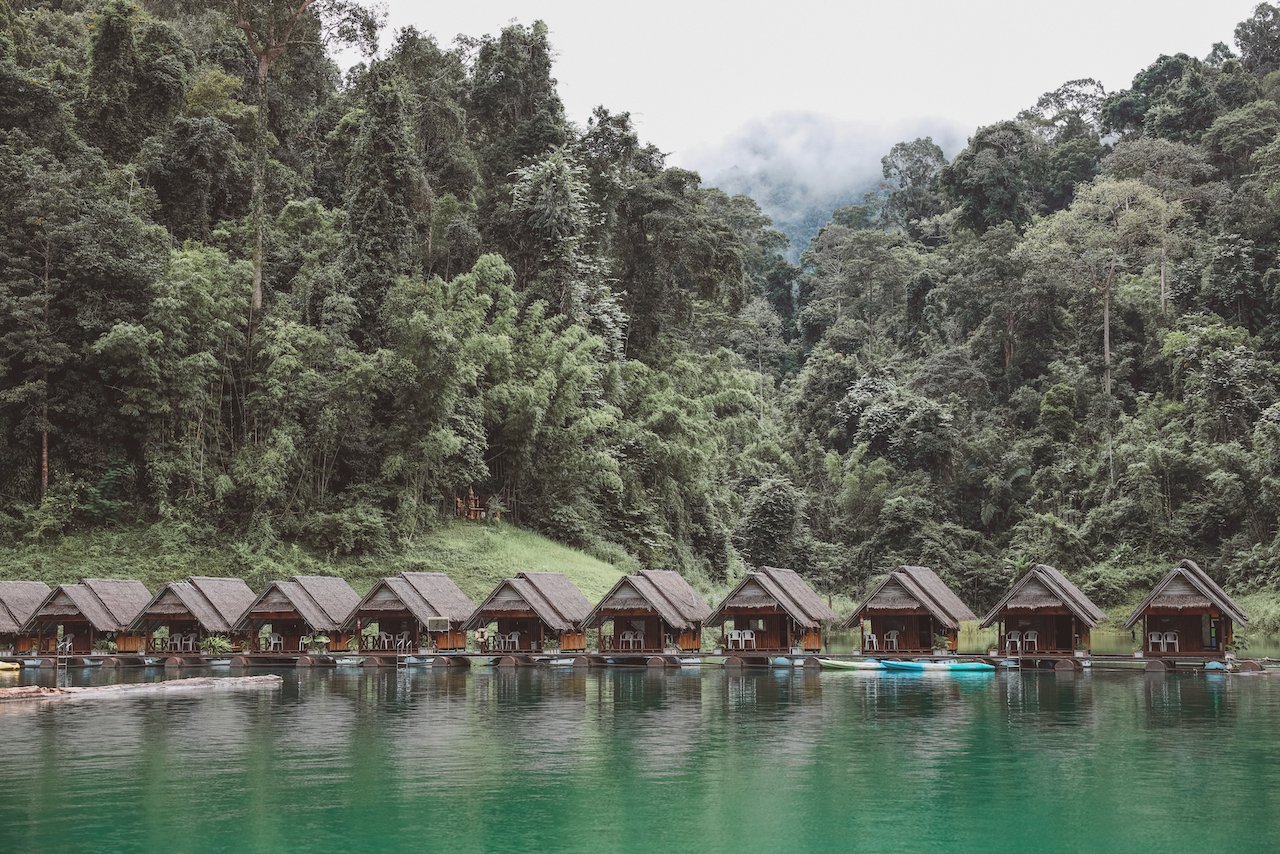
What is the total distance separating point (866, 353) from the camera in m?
69.0

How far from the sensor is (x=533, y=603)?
1421 inches

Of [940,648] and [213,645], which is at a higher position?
[213,645]

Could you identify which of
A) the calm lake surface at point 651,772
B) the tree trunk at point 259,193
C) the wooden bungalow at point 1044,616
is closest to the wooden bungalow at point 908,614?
the wooden bungalow at point 1044,616

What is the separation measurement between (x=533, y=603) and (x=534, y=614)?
1.89 ft

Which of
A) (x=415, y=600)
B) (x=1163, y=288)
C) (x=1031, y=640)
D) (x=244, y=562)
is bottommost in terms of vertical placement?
(x=1031, y=640)

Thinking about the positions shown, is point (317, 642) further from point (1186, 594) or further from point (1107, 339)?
point (1107, 339)

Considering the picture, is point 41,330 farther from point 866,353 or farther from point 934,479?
point 866,353

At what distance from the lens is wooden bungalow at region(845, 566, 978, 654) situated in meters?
35.0

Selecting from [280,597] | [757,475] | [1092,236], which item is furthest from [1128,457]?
[280,597]

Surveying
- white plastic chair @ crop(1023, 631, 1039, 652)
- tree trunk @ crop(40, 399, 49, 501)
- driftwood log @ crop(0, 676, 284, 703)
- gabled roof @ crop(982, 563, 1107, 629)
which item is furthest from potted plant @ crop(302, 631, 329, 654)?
white plastic chair @ crop(1023, 631, 1039, 652)

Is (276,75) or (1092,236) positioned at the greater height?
(276,75)

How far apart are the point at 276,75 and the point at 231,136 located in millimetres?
5871

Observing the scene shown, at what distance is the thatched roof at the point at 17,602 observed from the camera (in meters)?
37.2

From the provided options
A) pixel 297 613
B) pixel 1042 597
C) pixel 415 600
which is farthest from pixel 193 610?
pixel 1042 597
